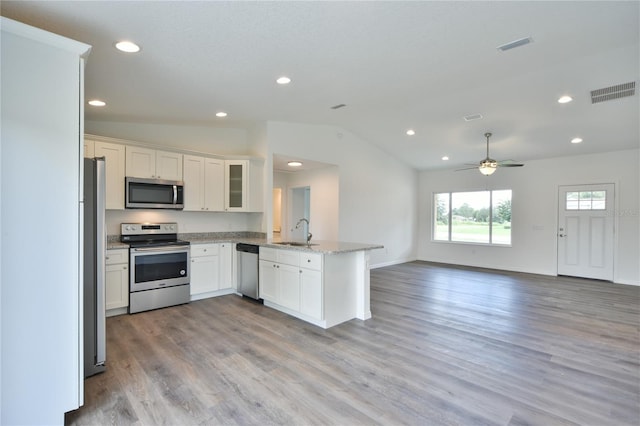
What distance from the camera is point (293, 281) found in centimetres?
392

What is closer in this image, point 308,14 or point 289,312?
point 308,14

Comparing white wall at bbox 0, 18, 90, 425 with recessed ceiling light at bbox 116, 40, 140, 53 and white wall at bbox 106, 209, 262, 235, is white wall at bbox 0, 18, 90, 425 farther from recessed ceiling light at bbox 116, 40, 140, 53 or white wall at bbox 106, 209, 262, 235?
white wall at bbox 106, 209, 262, 235

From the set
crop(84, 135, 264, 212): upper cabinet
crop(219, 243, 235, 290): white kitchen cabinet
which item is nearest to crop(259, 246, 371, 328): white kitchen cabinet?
crop(219, 243, 235, 290): white kitchen cabinet

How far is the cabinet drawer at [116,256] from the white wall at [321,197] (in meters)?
3.65

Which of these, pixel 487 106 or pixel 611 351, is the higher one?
pixel 487 106

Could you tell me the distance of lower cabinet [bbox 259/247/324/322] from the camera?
360 centimetres

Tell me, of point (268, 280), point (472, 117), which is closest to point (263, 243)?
point (268, 280)

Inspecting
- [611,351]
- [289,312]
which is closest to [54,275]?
[289,312]

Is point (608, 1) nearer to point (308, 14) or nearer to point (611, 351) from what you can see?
point (308, 14)

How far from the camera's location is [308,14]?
2.30m

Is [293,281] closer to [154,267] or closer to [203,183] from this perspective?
[154,267]

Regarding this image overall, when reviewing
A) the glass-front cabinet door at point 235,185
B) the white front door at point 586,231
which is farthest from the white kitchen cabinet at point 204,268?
the white front door at point 586,231

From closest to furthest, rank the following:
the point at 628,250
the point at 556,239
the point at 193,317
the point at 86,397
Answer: the point at 86,397
the point at 193,317
the point at 628,250
the point at 556,239

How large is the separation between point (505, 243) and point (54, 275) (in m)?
8.38
